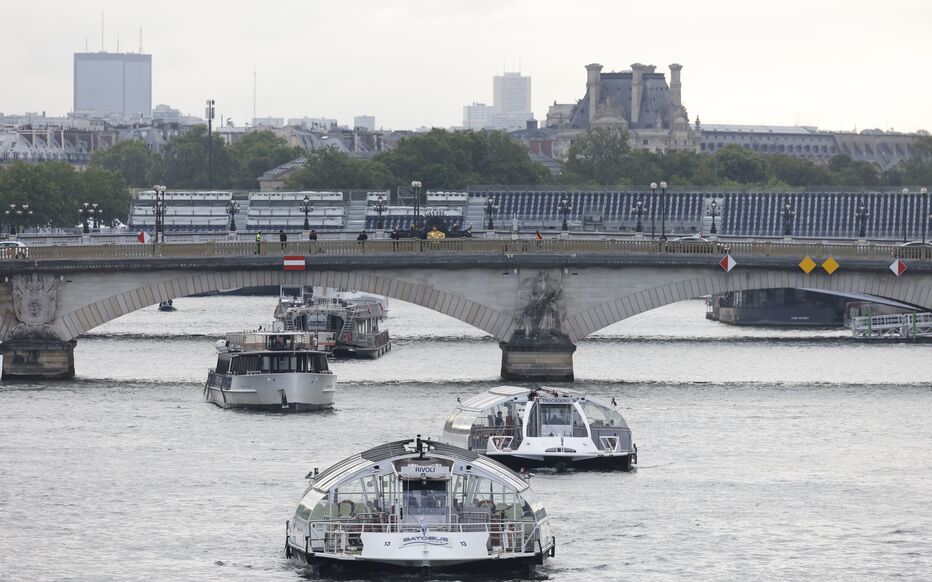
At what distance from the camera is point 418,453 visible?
179 feet

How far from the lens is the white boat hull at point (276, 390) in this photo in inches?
3479

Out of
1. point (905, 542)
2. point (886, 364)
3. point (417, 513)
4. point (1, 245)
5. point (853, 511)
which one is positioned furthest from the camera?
point (886, 364)

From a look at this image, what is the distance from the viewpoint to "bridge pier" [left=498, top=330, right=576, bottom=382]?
97.0 meters

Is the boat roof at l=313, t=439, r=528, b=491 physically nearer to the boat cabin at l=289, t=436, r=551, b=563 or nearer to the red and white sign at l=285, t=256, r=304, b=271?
the boat cabin at l=289, t=436, r=551, b=563

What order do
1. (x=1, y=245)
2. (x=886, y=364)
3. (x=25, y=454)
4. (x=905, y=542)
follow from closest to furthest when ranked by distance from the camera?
(x=905, y=542) → (x=25, y=454) → (x=1, y=245) → (x=886, y=364)

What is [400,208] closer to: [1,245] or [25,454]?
[1,245]

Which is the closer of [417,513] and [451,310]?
[417,513]

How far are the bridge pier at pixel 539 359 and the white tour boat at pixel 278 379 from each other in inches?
400

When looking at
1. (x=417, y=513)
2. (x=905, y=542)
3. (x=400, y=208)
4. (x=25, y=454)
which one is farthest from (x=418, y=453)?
(x=400, y=208)

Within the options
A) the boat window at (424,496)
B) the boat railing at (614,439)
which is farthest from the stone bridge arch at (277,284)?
the boat window at (424,496)

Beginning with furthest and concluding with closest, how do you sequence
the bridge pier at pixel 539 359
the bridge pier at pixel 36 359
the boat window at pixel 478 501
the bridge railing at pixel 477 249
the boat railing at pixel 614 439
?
the bridge railing at pixel 477 249
the bridge pier at pixel 539 359
the bridge pier at pixel 36 359
the boat railing at pixel 614 439
the boat window at pixel 478 501

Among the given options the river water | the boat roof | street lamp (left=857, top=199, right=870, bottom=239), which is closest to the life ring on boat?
the boat roof

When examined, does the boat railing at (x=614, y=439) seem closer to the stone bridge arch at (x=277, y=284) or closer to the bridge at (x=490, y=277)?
the bridge at (x=490, y=277)

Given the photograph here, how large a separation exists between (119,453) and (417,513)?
22.8 m
